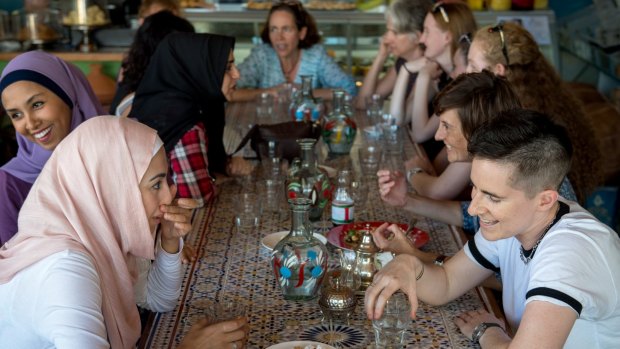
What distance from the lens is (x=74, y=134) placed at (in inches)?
78.2

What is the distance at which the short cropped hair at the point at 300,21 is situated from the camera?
5188mm

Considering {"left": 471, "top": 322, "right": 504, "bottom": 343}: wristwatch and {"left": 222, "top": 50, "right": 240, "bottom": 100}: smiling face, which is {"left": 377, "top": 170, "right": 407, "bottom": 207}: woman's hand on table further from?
{"left": 471, "top": 322, "right": 504, "bottom": 343}: wristwatch

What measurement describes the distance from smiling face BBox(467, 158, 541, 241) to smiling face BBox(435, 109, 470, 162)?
2.81 feet

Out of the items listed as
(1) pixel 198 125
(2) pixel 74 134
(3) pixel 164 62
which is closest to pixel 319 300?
(2) pixel 74 134

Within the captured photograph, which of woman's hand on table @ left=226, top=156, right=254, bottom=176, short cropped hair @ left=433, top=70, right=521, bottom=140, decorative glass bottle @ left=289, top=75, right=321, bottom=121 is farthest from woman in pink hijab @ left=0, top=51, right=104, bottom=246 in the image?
short cropped hair @ left=433, top=70, right=521, bottom=140

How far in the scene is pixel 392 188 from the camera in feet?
9.81

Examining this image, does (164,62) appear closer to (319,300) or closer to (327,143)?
(327,143)

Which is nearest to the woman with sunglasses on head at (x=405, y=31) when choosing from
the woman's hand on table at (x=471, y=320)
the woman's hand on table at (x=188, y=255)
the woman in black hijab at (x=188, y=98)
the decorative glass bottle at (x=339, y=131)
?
the decorative glass bottle at (x=339, y=131)

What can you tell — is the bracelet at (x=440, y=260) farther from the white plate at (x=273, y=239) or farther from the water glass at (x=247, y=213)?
the water glass at (x=247, y=213)

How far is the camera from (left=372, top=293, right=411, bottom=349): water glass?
1958 millimetres

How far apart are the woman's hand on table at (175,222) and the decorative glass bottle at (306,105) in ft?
6.09

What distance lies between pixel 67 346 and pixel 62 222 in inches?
14.9

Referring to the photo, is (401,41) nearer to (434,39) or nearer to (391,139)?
(434,39)

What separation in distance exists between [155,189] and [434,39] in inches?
108
